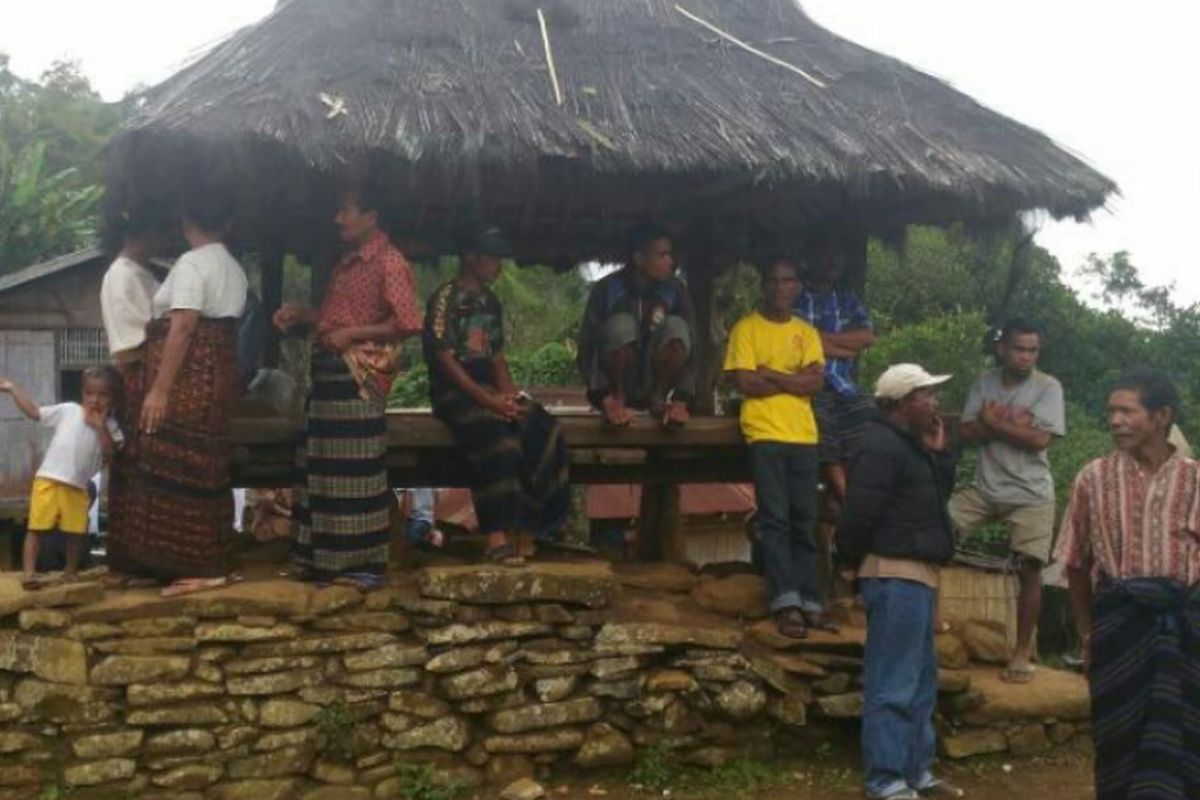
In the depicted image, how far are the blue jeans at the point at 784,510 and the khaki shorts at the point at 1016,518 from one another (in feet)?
2.48

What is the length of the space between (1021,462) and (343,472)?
323 centimetres

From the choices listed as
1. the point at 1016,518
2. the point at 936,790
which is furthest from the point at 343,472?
the point at 1016,518

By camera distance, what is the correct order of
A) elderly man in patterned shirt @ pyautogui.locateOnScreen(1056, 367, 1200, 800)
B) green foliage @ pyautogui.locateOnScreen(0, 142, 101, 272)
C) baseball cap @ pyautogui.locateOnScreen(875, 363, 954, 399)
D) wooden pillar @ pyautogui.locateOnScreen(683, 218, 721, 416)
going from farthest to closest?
green foliage @ pyautogui.locateOnScreen(0, 142, 101, 272) < wooden pillar @ pyautogui.locateOnScreen(683, 218, 721, 416) < baseball cap @ pyautogui.locateOnScreen(875, 363, 954, 399) < elderly man in patterned shirt @ pyautogui.locateOnScreen(1056, 367, 1200, 800)

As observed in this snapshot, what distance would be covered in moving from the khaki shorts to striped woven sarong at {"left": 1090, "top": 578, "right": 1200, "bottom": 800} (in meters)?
1.83

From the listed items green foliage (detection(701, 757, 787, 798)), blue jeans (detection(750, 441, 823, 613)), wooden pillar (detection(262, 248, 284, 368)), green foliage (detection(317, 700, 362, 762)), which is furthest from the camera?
wooden pillar (detection(262, 248, 284, 368))

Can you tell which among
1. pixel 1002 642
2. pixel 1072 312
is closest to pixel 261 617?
pixel 1002 642

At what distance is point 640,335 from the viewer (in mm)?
6668

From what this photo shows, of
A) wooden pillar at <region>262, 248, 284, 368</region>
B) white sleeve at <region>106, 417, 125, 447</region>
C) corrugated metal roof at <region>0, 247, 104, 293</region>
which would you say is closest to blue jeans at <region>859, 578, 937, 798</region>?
white sleeve at <region>106, 417, 125, 447</region>

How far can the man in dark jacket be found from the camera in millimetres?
5363

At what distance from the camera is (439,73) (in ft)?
20.9

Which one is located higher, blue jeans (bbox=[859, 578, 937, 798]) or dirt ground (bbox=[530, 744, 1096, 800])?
blue jeans (bbox=[859, 578, 937, 798])

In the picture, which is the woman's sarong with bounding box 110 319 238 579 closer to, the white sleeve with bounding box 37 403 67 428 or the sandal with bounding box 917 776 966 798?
the white sleeve with bounding box 37 403 67 428

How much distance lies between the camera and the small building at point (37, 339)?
13523 mm

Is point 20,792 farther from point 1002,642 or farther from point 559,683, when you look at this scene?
point 1002,642
